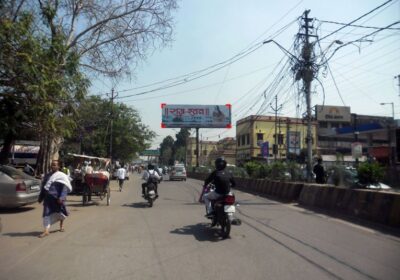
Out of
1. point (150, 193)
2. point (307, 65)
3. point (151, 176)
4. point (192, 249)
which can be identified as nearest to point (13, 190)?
point (150, 193)

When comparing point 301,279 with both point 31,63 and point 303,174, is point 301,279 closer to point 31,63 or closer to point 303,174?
point 31,63

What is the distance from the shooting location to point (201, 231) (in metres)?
10.6

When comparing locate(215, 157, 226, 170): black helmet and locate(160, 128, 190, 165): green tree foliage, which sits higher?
locate(160, 128, 190, 165): green tree foliage

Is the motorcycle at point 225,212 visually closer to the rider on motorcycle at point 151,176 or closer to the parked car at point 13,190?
the rider on motorcycle at point 151,176

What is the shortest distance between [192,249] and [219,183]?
2261 mm

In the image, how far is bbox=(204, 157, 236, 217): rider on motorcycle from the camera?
1024cm

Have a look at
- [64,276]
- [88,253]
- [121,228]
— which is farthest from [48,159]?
[64,276]

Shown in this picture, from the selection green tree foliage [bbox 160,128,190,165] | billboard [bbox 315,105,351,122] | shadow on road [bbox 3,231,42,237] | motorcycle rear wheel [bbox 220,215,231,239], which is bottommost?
shadow on road [bbox 3,231,42,237]

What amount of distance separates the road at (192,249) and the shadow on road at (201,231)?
0.02 meters

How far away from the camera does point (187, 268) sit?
6.88m

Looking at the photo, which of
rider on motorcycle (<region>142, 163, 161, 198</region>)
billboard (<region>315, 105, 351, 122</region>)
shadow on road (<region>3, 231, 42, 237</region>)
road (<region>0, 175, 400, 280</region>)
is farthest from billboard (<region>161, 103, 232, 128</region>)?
shadow on road (<region>3, 231, 42, 237</region>)

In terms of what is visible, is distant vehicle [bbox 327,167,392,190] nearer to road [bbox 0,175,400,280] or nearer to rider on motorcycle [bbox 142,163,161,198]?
road [bbox 0,175,400,280]

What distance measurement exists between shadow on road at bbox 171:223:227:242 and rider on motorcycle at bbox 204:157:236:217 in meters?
0.46

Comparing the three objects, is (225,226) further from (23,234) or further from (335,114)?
(335,114)
